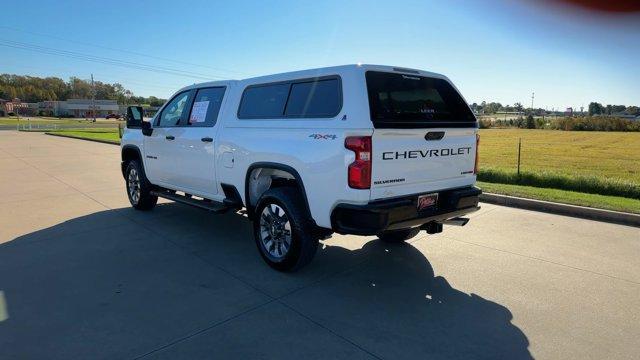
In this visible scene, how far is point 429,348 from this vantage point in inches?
124

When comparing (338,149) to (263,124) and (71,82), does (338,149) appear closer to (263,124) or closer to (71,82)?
(263,124)

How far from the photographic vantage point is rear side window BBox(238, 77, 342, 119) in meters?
4.16

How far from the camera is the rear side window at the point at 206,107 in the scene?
18.7 feet

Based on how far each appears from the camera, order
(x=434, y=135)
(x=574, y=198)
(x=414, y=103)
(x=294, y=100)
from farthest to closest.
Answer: (x=574, y=198) < (x=294, y=100) < (x=414, y=103) < (x=434, y=135)

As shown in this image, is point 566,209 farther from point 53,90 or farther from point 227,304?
point 53,90

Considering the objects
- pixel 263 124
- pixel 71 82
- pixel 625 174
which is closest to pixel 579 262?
pixel 263 124

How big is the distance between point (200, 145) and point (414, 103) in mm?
2902

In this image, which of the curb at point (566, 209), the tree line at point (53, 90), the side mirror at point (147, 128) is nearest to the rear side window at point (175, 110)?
the side mirror at point (147, 128)

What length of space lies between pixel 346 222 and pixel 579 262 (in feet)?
9.92

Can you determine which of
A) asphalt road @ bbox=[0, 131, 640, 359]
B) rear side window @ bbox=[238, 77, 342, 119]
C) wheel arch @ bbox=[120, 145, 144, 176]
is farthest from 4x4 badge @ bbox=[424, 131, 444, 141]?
wheel arch @ bbox=[120, 145, 144, 176]

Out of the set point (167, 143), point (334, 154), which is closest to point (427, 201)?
point (334, 154)

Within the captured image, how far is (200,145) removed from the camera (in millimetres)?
5758

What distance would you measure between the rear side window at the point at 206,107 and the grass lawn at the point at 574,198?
573 cm

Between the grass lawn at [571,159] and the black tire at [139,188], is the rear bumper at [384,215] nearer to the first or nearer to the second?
the black tire at [139,188]
